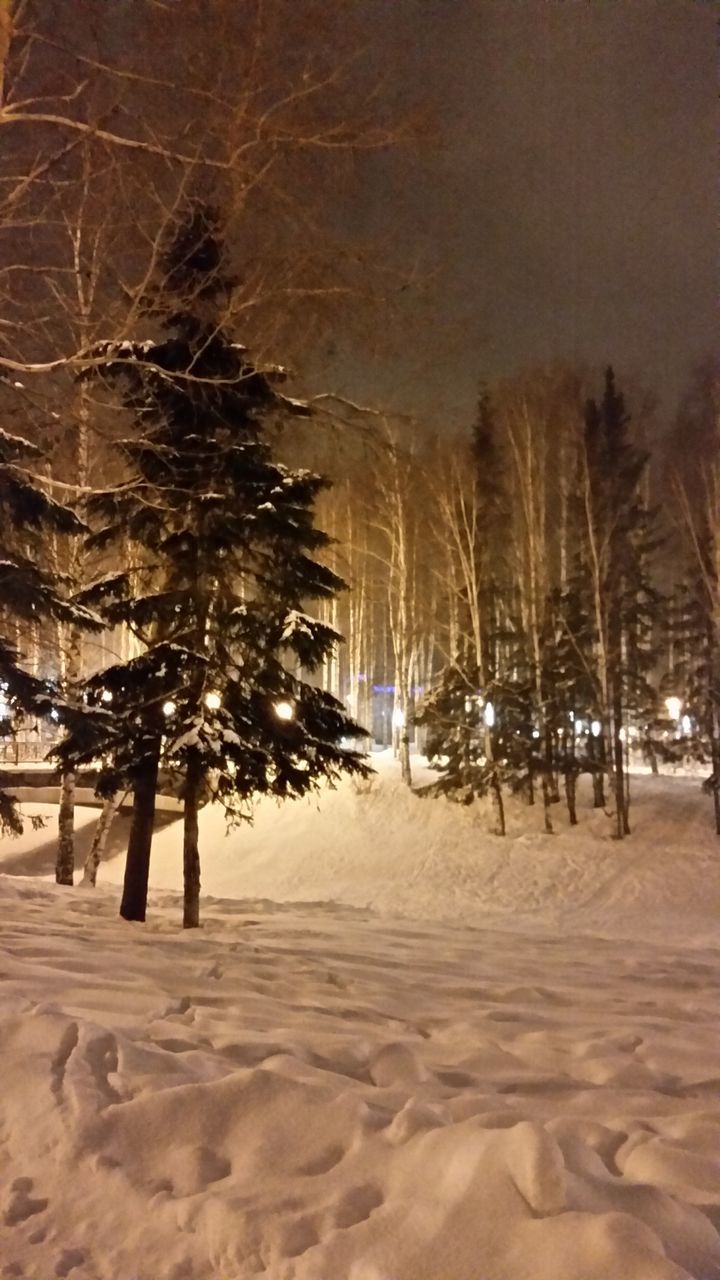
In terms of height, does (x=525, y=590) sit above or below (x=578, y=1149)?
above

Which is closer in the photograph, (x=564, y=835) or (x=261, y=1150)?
(x=261, y=1150)

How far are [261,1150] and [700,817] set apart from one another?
76.0 feet

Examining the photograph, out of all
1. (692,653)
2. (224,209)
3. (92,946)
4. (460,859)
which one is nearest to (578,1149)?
(92,946)

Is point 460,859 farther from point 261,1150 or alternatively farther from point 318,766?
point 261,1150

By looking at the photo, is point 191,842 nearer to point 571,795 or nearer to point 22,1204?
point 22,1204

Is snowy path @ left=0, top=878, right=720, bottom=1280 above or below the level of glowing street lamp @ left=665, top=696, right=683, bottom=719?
below

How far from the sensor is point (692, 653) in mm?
28188

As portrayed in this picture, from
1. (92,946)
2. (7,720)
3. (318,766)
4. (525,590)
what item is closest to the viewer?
(92,946)

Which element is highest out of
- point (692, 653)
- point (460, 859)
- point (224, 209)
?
point (224, 209)

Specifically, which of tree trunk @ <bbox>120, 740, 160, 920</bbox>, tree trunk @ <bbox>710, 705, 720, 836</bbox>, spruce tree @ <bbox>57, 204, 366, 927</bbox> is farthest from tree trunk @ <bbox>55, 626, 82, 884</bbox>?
tree trunk @ <bbox>710, 705, 720, 836</bbox>

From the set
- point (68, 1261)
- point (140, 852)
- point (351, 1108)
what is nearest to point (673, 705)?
point (140, 852)

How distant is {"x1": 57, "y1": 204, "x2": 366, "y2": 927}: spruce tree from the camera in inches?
404

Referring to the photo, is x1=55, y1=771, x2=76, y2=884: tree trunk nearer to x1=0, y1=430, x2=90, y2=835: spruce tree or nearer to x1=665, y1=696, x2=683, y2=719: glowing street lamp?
x1=0, y1=430, x2=90, y2=835: spruce tree

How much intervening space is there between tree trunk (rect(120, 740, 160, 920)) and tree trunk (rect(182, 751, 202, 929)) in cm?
43
